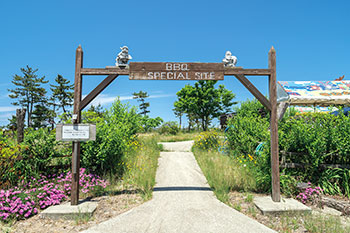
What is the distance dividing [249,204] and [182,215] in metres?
1.70

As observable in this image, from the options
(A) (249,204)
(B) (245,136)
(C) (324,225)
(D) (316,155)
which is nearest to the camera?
(C) (324,225)

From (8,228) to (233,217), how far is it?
14.7 feet

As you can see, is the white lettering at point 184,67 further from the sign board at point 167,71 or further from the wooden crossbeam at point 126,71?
the wooden crossbeam at point 126,71

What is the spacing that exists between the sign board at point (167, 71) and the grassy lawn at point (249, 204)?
3044 millimetres

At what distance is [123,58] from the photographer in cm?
506

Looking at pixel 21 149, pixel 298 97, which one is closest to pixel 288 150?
pixel 298 97

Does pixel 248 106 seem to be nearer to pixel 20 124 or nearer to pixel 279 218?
pixel 279 218

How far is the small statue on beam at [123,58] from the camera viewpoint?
16.5 ft

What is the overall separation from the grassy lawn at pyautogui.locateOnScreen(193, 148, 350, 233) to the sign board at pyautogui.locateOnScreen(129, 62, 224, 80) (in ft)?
9.99

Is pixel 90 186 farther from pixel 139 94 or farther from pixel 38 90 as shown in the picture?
pixel 139 94

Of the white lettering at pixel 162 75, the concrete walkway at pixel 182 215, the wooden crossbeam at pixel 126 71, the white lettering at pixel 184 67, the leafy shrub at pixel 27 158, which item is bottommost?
the concrete walkway at pixel 182 215

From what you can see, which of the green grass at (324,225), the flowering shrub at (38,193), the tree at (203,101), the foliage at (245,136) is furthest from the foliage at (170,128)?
the green grass at (324,225)

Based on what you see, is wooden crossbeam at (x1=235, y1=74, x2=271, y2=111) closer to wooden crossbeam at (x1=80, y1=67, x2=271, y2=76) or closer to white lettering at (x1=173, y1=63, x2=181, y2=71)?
wooden crossbeam at (x1=80, y1=67, x2=271, y2=76)

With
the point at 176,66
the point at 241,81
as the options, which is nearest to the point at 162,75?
the point at 176,66
